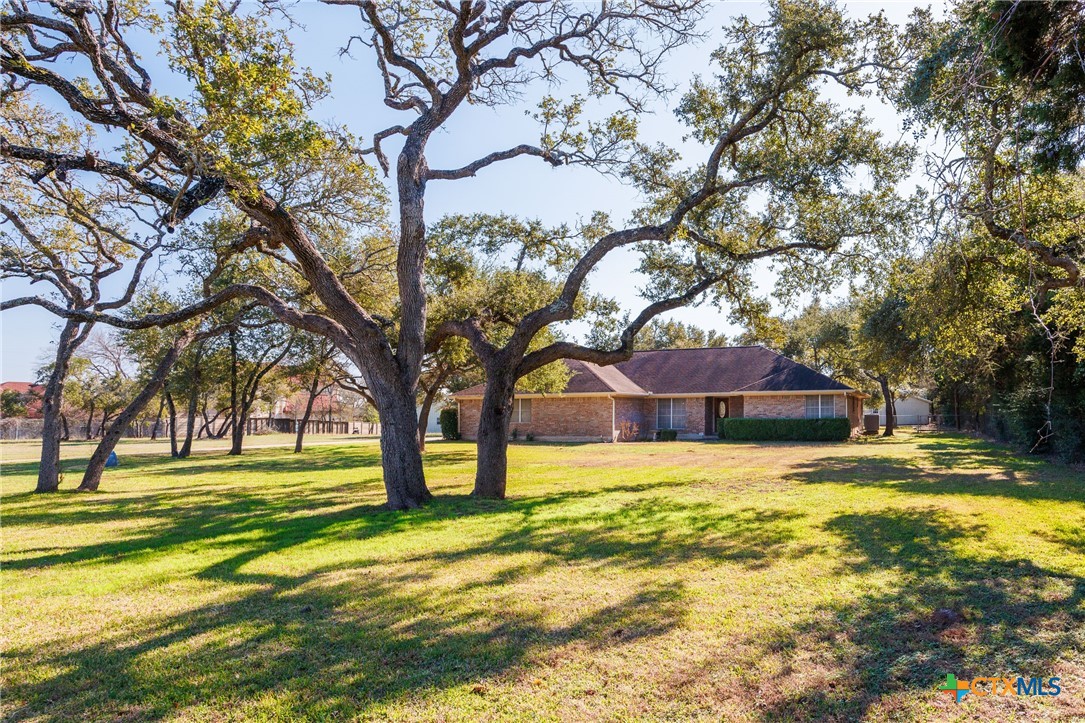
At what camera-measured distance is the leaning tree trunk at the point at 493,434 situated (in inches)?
460

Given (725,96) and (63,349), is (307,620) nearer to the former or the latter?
(725,96)

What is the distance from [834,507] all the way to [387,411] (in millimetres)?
7685

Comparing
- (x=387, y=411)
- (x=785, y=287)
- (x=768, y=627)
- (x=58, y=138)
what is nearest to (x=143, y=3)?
(x=58, y=138)

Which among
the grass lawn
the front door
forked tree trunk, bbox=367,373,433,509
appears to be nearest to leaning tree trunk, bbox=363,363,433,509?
forked tree trunk, bbox=367,373,433,509

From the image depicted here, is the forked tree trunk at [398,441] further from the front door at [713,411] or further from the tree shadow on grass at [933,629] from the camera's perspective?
the front door at [713,411]

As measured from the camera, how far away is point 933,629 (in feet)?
14.7

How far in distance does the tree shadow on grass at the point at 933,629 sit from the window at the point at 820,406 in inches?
1028

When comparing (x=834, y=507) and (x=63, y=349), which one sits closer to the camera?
(x=834, y=507)

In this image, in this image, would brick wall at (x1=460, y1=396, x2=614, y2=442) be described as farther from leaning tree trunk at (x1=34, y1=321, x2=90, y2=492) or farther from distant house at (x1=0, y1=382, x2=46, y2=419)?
distant house at (x1=0, y1=382, x2=46, y2=419)

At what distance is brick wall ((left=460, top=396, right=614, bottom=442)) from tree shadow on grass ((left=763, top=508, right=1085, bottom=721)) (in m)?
25.8

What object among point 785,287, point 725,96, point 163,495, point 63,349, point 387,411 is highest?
point 725,96

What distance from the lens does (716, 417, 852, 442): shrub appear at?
95.6ft

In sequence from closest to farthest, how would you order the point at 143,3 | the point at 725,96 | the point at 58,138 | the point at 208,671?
the point at 208,671, the point at 143,3, the point at 58,138, the point at 725,96

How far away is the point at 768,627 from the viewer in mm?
4543
